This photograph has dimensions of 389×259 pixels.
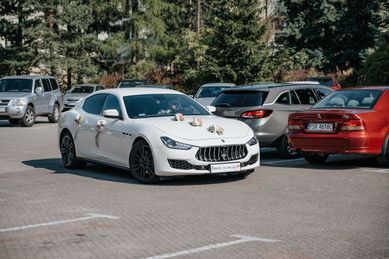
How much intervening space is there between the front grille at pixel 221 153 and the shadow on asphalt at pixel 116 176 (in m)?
0.54

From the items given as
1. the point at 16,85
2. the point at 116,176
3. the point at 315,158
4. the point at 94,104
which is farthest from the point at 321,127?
the point at 16,85

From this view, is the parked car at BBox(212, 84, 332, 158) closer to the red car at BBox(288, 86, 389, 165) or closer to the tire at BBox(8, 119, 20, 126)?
the red car at BBox(288, 86, 389, 165)

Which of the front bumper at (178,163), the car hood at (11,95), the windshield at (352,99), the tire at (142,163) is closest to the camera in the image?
the front bumper at (178,163)

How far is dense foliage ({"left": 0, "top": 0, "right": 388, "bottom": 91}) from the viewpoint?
39.4m

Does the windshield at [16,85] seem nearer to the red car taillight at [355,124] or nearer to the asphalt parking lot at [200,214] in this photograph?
the asphalt parking lot at [200,214]

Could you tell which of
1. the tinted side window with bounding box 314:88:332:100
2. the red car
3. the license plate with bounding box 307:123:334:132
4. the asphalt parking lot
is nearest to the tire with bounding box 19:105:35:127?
the asphalt parking lot

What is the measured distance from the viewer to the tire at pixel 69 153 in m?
13.6

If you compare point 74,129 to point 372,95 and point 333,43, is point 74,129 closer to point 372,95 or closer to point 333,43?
point 372,95

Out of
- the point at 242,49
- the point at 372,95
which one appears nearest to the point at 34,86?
the point at 242,49

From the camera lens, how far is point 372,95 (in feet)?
43.6

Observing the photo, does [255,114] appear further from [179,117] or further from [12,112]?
[12,112]

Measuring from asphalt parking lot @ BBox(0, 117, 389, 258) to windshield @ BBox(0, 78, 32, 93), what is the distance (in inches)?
578

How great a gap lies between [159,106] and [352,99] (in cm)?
360

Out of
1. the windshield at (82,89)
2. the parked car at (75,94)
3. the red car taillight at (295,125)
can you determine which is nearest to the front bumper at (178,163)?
the red car taillight at (295,125)
